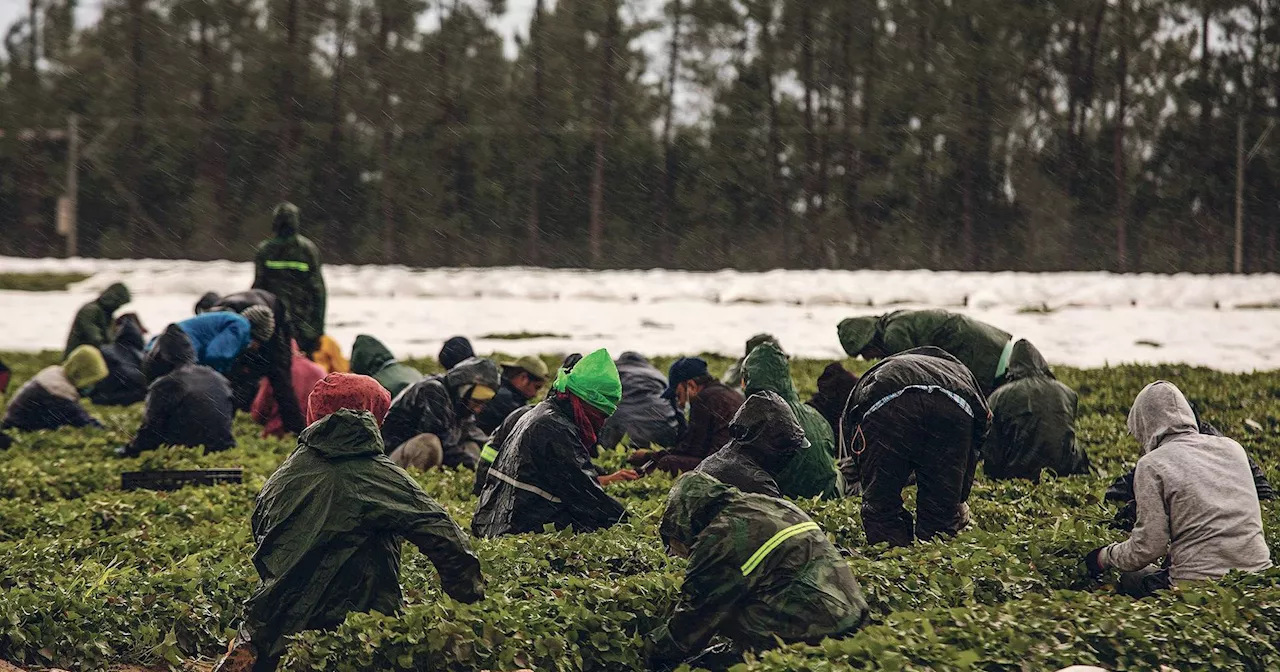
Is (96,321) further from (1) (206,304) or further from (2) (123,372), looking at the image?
(1) (206,304)

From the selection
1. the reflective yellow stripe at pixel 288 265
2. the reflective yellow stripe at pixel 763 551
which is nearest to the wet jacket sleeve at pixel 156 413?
the reflective yellow stripe at pixel 288 265

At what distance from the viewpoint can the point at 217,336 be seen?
516 inches

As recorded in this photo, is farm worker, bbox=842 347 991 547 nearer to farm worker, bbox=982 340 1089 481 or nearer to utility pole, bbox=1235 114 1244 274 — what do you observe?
farm worker, bbox=982 340 1089 481

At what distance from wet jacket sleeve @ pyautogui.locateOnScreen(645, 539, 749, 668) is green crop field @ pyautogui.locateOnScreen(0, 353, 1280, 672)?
1.18ft

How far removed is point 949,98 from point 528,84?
11.4 m

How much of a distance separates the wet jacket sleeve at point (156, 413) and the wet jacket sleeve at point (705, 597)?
23.3 ft

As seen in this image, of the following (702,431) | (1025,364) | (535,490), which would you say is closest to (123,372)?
(702,431)

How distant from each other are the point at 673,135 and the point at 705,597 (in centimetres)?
3269

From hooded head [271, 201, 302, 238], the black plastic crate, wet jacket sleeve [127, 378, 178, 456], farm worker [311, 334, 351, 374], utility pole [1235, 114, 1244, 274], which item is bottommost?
the black plastic crate

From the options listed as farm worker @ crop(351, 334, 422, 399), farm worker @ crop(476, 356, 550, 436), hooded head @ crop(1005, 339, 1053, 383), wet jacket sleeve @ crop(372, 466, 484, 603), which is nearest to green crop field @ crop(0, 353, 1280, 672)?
wet jacket sleeve @ crop(372, 466, 484, 603)

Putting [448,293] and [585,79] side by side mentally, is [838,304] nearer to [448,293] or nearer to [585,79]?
[448,293]

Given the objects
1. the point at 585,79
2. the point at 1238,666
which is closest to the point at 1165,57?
the point at 585,79

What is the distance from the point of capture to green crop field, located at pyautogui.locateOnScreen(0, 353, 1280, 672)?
5.89m

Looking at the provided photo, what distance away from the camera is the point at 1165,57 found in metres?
33.7
